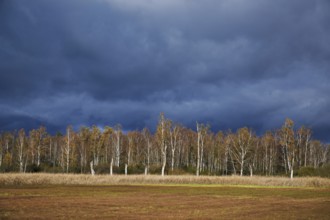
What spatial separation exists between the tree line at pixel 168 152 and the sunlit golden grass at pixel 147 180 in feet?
49.3

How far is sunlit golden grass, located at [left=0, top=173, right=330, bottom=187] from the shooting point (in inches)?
2028

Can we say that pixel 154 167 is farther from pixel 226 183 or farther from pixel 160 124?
pixel 226 183

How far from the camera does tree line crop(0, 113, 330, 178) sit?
8312cm

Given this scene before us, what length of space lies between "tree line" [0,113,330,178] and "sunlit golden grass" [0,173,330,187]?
15.0 m

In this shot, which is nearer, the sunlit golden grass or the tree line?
the sunlit golden grass

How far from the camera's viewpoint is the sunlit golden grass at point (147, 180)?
5150 cm

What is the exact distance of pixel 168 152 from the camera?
372 ft

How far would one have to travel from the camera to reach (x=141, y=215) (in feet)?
66.8

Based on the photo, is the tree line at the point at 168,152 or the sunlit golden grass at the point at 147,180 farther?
the tree line at the point at 168,152

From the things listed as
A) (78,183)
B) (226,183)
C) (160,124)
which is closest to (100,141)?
(160,124)

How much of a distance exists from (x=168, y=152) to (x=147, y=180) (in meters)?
55.2

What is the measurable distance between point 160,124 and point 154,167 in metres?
13.3

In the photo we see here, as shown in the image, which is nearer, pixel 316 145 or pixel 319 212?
pixel 319 212

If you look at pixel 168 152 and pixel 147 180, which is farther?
pixel 168 152
